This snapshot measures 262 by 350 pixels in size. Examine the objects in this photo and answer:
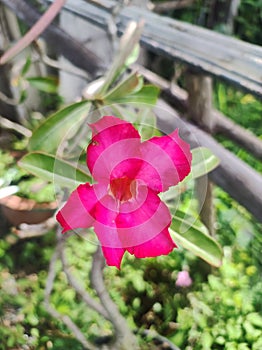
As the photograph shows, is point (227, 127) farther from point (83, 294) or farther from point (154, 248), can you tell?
point (154, 248)

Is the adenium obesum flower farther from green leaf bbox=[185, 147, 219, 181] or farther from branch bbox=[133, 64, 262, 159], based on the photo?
branch bbox=[133, 64, 262, 159]

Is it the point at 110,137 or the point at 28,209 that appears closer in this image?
the point at 110,137

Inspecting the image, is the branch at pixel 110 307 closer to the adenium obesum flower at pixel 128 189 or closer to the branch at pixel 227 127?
the adenium obesum flower at pixel 128 189

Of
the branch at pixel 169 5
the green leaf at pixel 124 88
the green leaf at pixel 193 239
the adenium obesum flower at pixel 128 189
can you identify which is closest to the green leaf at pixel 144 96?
the green leaf at pixel 124 88

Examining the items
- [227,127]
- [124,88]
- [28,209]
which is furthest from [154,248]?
[28,209]

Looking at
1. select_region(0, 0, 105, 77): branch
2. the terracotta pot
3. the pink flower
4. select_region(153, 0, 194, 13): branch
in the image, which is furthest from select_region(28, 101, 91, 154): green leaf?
select_region(153, 0, 194, 13): branch

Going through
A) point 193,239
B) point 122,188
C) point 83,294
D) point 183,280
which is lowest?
point 183,280
